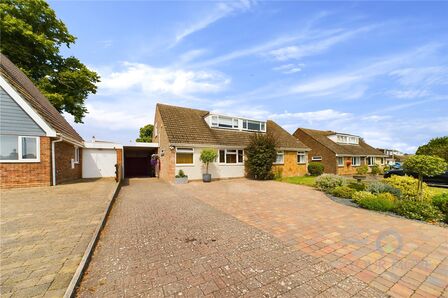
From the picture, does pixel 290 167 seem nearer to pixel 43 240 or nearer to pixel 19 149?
pixel 43 240

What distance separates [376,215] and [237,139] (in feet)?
43.4

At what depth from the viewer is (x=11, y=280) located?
314 cm

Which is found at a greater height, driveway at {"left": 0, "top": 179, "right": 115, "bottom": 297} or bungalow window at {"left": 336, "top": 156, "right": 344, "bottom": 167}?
bungalow window at {"left": 336, "top": 156, "right": 344, "bottom": 167}

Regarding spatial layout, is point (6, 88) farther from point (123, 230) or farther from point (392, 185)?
point (392, 185)

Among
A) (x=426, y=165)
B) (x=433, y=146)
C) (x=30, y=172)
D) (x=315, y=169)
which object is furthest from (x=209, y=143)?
(x=433, y=146)

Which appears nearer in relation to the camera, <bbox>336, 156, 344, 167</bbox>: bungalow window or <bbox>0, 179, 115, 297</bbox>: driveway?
<bbox>0, 179, 115, 297</bbox>: driveway

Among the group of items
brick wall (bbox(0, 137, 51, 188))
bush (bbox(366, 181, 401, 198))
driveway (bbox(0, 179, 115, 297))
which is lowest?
driveway (bbox(0, 179, 115, 297))

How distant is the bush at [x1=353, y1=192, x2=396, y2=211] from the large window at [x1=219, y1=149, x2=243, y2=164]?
11.0 meters

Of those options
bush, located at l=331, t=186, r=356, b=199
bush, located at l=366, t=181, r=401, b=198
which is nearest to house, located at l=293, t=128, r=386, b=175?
bush, located at l=331, t=186, r=356, b=199

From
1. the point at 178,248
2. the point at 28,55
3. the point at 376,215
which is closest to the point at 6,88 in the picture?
the point at 28,55

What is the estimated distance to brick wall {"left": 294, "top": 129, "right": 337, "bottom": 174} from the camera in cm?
2736

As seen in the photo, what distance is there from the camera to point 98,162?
59.9ft

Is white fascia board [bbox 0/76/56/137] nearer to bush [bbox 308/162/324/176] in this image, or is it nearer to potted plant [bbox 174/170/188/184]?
potted plant [bbox 174/170/188/184]

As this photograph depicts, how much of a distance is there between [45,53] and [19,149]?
12.8 metres
